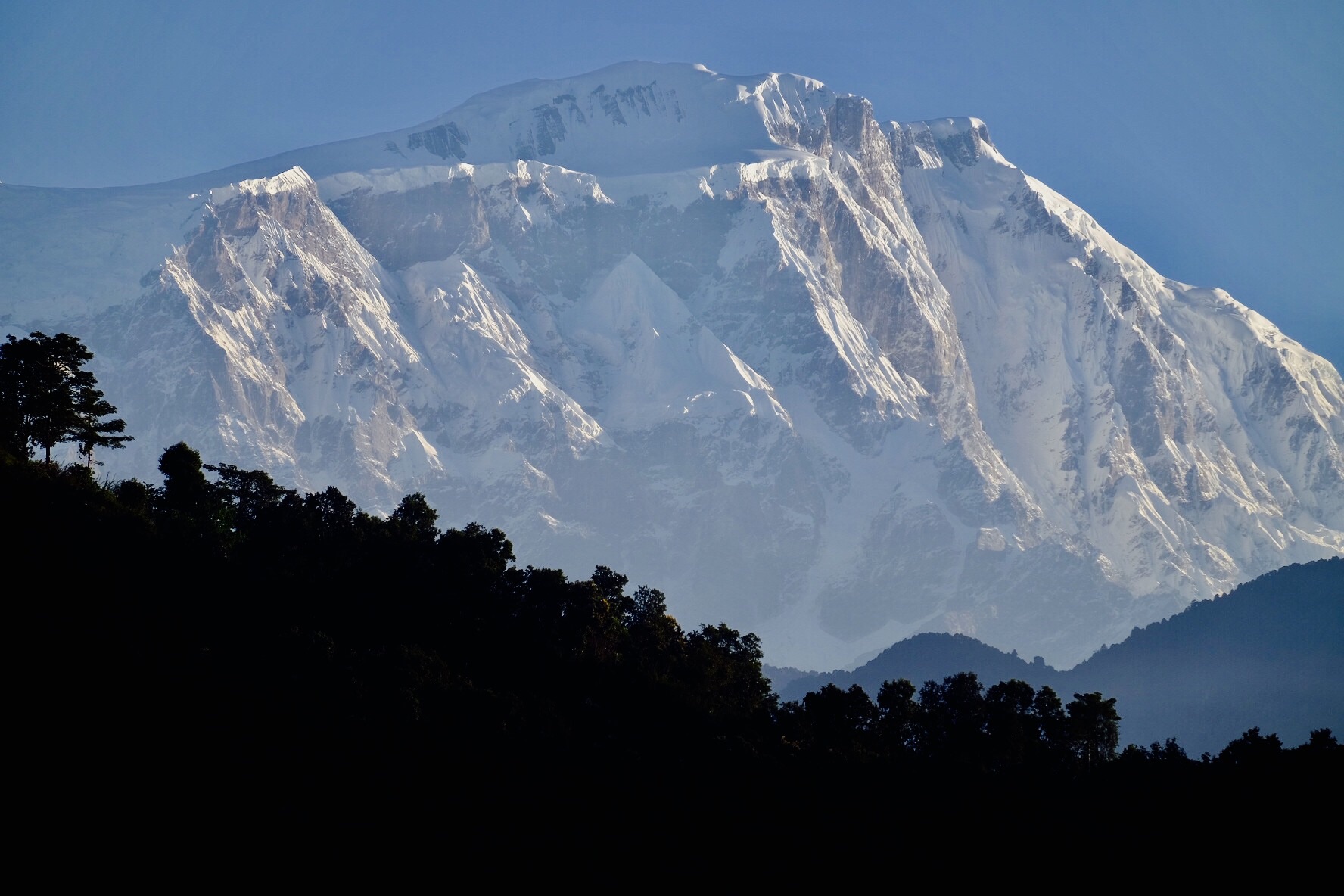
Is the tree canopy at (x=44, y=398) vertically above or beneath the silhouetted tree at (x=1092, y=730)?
above

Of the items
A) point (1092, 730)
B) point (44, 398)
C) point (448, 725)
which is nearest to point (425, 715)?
point (448, 725)

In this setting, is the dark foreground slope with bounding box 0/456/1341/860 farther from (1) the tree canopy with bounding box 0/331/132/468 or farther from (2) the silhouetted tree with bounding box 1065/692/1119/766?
(1) the tree canopy with bounding box 0/331/132/468

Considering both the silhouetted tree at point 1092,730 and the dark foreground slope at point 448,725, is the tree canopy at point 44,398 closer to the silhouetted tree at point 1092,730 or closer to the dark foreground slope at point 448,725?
the dark foreground slope at point 448,725

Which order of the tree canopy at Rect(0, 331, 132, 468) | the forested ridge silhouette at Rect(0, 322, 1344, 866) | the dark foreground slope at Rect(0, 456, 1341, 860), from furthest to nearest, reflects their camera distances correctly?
the tree canopy at Rect(0, 331, 132, 468), the forested ridge silhouette at Rect(0, 322, 1344, 866), the dark foreground slope at Rect(0, 456, 1341, 860)

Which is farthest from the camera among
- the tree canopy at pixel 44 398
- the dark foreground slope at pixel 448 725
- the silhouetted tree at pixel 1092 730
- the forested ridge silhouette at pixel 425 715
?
the tree canopy at pixel 44 398

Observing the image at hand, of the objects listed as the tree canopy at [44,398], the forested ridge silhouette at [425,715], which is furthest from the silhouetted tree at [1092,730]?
the tree canopy at [44,398]

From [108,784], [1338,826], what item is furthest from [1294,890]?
[108,784]

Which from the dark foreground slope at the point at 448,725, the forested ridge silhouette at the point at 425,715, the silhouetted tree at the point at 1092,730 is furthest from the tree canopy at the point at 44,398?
the silhouetted tree at the point at 1092,730

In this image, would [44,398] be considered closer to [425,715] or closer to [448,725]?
[425,715]

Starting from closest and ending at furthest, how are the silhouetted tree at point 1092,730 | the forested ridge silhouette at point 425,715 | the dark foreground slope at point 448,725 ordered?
the dark foreground slope at point 448,725 < the forested ridge silhouette at point 425,715 < the silhouetted tree at point 1092,730

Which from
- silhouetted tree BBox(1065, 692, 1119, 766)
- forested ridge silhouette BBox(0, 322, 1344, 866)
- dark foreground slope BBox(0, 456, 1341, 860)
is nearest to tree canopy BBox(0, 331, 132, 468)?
forested ridge silhouette BBox(0, 322, 1344, 866)

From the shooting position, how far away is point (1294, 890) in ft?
216

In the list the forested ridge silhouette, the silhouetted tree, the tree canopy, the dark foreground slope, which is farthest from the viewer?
the tree canopy

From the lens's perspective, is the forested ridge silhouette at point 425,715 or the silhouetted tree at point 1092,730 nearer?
the forested ridge silhouette at point 425,715
